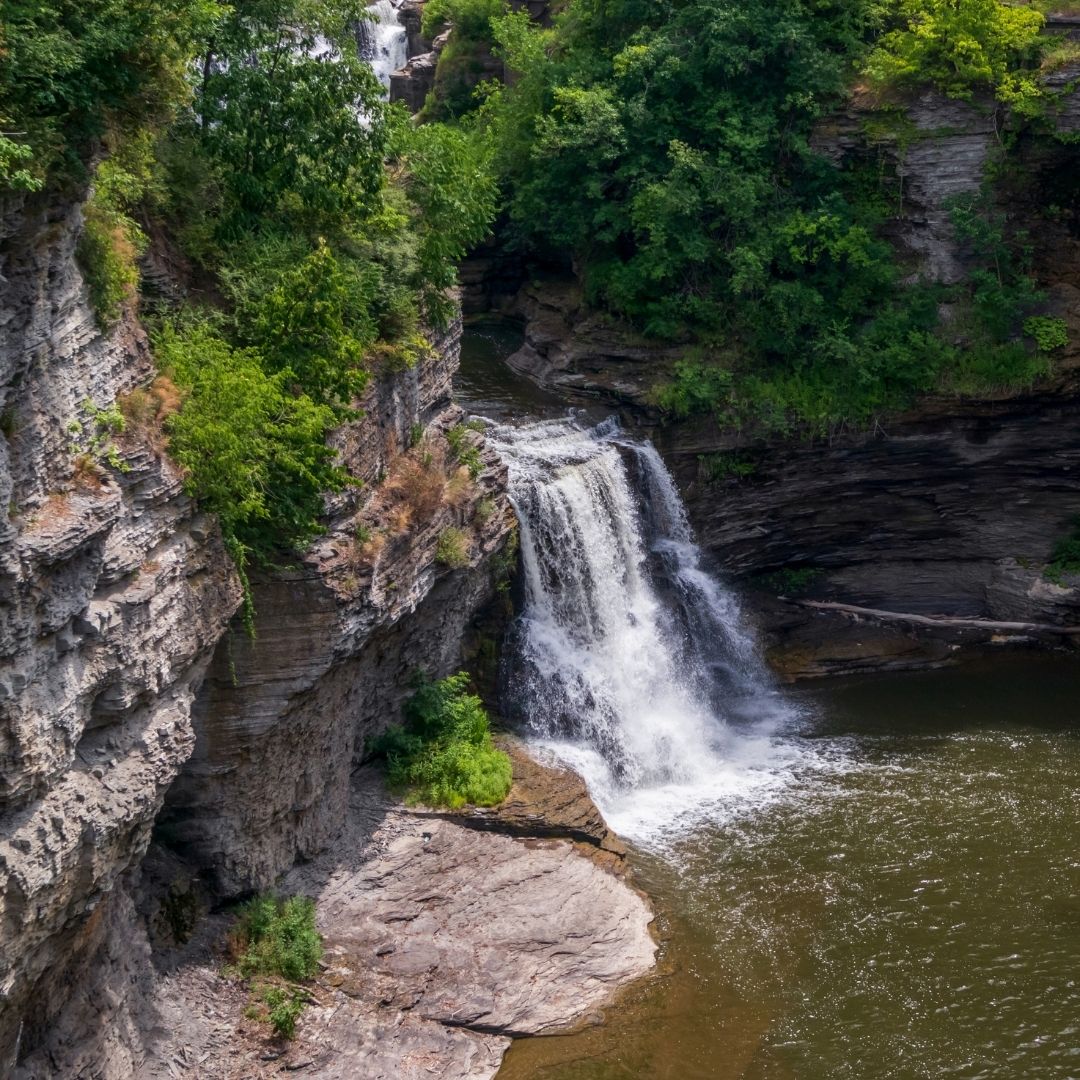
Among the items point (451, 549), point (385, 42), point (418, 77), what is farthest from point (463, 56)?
point (451, 549)

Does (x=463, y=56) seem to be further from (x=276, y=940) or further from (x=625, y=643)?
(x=276, y=940)

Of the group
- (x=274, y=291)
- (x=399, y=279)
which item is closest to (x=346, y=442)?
(x=274, y=291)

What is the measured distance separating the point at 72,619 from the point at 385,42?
98.4ft

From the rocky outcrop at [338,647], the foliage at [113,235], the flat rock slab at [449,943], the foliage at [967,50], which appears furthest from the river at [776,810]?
the foliage at [113,235]

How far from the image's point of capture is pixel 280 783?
46.8 feet

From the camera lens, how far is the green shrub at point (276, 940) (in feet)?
45.2

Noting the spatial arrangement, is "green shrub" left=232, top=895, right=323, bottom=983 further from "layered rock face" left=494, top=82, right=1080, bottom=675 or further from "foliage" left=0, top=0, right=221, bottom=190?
"layered rock face" left=494, top=82, right=1080, bottom=675

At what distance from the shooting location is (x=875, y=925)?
15.7 meters

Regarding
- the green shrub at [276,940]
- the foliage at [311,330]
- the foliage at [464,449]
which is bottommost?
the green shrub at [276,940]

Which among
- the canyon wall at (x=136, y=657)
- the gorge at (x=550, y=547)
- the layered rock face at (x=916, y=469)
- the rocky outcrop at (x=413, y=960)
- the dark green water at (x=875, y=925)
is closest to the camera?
the canyon wall at (x=136, y=657)

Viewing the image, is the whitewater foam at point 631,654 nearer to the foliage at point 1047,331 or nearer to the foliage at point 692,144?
the foliage at point 692,144

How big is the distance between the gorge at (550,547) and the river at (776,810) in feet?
0.27

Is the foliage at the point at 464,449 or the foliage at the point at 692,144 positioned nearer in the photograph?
the foliage at the point at 464,449

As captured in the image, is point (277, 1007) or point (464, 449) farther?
point (464, 449)
